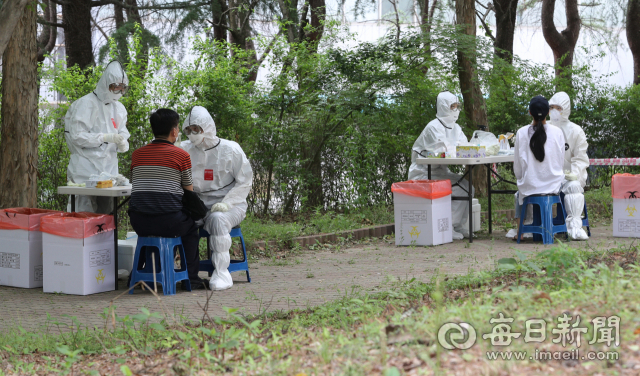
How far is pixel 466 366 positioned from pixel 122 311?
10.7 feet

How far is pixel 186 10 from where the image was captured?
12.3m

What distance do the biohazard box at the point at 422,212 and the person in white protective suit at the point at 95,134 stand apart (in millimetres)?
3508

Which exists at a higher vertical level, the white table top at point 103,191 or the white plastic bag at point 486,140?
the white plastic bag at point 486,140

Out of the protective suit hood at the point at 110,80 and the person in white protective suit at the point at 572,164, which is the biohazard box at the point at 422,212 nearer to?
the person in white protective suit at the point at 572,164

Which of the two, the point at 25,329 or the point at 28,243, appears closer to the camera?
the point at 25,329

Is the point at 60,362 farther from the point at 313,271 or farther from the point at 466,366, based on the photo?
the point at 313,271

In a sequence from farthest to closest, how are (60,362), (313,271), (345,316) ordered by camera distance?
(313,271) < (345,316) < (60,362)

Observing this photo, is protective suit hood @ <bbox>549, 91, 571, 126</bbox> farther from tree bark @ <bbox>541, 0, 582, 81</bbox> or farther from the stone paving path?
tree bark @ <bbox>541, 0, 582, 81</bbox>

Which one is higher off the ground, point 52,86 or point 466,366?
point 52,86

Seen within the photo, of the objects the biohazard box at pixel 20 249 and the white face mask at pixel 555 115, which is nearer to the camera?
the biohazard box at pixel 20 249

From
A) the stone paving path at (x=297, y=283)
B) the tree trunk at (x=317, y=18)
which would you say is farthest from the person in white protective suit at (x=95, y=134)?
the tree trunk at (x=317, y=18)

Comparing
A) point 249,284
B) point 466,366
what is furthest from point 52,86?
Answer: point 466,366

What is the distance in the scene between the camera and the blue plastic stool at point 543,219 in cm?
827
